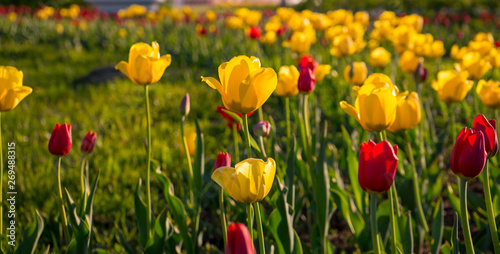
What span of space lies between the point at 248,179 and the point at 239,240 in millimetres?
221

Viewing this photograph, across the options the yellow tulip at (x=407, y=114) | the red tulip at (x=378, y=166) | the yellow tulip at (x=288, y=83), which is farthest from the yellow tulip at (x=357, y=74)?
the red tulip at (x=378, y=166)

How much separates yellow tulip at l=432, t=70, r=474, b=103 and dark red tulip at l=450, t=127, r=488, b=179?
34.9 inches

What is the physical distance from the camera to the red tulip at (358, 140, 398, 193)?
0.88 metres

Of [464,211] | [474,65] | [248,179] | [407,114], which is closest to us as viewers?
[248,179]

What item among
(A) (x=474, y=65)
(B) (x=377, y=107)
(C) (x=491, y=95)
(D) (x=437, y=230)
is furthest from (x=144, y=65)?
(A) (x=474, y=65)

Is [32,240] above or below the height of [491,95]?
below

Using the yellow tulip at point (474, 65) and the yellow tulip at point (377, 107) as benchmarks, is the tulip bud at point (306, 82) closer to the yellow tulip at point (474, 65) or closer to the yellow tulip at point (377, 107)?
the yellow tulip at point (377, 107)

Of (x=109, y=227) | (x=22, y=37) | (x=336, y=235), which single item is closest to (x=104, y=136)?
(x=109, y=227)

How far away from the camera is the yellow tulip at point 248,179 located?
89 cm

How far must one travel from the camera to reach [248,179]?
0.89m

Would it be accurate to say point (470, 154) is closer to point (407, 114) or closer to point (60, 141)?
point (407, 114)

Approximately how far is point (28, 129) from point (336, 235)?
224 centimetres

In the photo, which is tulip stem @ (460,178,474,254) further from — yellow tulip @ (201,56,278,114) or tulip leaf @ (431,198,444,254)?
yellow tulip @ (201,56,278,114)

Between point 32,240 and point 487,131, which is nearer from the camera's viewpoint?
point 487,131
